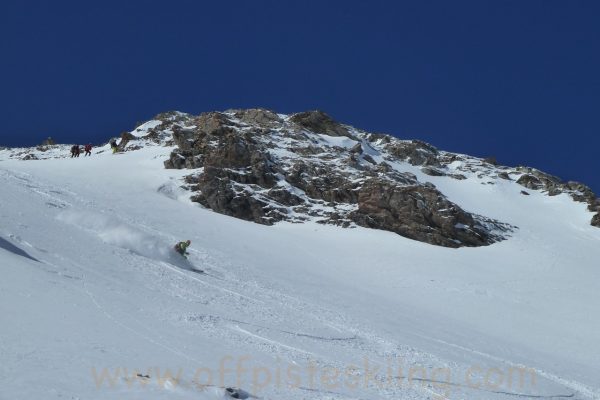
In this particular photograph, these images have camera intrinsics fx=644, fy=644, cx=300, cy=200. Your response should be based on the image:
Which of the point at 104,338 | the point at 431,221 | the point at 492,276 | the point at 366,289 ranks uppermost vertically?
the point at 431,221

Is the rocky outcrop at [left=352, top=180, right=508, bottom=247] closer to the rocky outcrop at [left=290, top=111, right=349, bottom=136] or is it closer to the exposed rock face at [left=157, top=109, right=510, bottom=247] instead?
the exposed rock face at [left=157, top=109, right=510, bottom=247]

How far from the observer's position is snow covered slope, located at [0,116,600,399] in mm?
12109

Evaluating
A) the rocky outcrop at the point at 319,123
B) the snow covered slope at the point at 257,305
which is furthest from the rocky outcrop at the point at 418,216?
the rocky outcrop at the point at 319,123

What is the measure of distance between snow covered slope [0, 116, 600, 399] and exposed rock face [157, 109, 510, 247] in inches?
63.4

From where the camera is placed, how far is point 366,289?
30422 mm

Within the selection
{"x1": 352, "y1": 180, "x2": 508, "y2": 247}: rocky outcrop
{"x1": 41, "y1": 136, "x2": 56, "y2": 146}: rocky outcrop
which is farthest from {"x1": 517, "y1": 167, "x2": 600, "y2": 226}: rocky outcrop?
{"x1": 41, "y1": 136, "x2": 56, "y2": 146}: rocky outcrop

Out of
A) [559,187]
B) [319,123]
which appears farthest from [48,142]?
[559,187]

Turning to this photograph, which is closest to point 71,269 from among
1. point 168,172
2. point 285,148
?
point 168,172

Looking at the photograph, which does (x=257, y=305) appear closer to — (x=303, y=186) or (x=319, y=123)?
(x=303, y=186)

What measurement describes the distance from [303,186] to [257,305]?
27418 mm

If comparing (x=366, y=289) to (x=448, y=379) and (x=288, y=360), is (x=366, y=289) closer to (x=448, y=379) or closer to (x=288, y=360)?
(x=448, y=379)

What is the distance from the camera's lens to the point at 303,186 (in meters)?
47.7

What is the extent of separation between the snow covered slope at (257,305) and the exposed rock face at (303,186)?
5.28 ft

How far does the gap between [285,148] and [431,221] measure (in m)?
15.6
